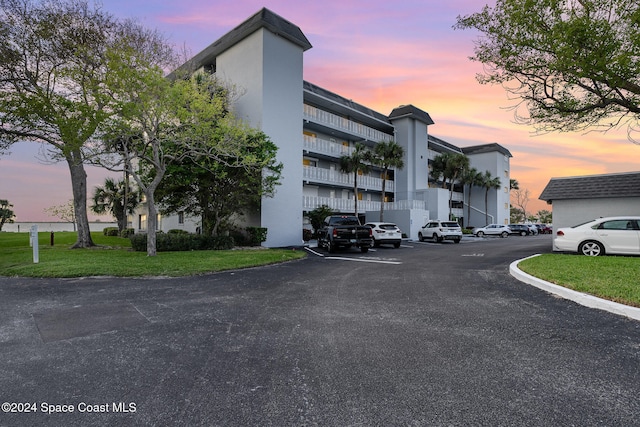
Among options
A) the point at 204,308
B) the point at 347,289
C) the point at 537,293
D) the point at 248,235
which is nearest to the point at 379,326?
the point at 347,289

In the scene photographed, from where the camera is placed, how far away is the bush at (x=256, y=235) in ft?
67.8

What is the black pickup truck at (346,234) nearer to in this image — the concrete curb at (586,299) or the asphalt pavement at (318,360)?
the concrete curb at (586,299)

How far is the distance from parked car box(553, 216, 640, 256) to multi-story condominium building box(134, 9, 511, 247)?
15790 millimetres

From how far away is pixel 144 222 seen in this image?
36.6m

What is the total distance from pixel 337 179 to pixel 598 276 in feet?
73.2

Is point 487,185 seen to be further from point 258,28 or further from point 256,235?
point 256,235

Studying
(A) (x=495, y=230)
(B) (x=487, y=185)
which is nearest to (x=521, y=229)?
(A) (x=495, y=230)

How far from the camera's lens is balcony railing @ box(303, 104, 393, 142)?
27031 millimetres

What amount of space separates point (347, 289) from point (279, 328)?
10.1ft

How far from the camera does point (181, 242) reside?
17359 mm

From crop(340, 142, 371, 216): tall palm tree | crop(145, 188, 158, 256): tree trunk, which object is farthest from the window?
crop(145, 188, 158, 256): tree trunk

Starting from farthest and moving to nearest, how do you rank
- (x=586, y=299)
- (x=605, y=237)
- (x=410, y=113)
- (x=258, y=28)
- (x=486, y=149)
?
(x=486, y=149) → (x=410, y=113) → (x=258, y=28) → (x=605, y=237) → (x=586, y=299)

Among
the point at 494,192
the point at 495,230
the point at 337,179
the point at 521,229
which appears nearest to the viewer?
the point at 337,179

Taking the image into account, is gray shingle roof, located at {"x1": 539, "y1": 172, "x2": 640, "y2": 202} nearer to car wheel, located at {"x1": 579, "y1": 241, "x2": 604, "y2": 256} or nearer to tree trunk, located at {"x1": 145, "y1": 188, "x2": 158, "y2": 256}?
car wheel, located at {"x1": 579, "y1": 241, "x2": 604, "y2": 256}
